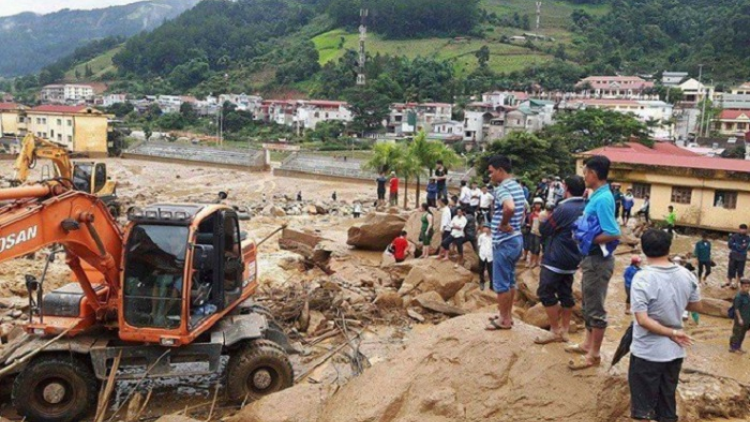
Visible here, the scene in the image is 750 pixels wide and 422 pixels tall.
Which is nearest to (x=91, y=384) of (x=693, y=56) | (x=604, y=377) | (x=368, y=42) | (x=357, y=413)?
(x=357, y=413)

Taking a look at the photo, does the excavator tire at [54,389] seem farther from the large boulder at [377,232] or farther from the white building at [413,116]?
the white building at [413,116]

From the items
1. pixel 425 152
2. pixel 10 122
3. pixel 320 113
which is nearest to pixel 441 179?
pixel 425 152

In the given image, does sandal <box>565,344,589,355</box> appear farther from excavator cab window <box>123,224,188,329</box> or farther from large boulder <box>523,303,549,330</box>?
large boulder <box>523,303,549,330</box>

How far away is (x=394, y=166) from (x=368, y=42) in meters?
97.4

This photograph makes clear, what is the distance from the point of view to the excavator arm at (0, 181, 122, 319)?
6215mm

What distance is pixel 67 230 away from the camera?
671 centimetres

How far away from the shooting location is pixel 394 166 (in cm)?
2956

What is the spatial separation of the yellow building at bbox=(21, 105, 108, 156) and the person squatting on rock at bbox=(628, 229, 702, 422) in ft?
175

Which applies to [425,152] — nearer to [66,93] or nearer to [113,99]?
[113,99]

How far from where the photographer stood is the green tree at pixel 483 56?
319 feet

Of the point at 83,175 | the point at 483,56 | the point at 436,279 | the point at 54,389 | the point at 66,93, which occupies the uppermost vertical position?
the point at 483,56

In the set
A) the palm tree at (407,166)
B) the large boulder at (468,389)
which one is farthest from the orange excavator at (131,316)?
the palm tree at (407,166)

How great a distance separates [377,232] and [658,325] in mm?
12882

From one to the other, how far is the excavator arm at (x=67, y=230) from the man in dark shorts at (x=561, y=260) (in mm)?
4904
